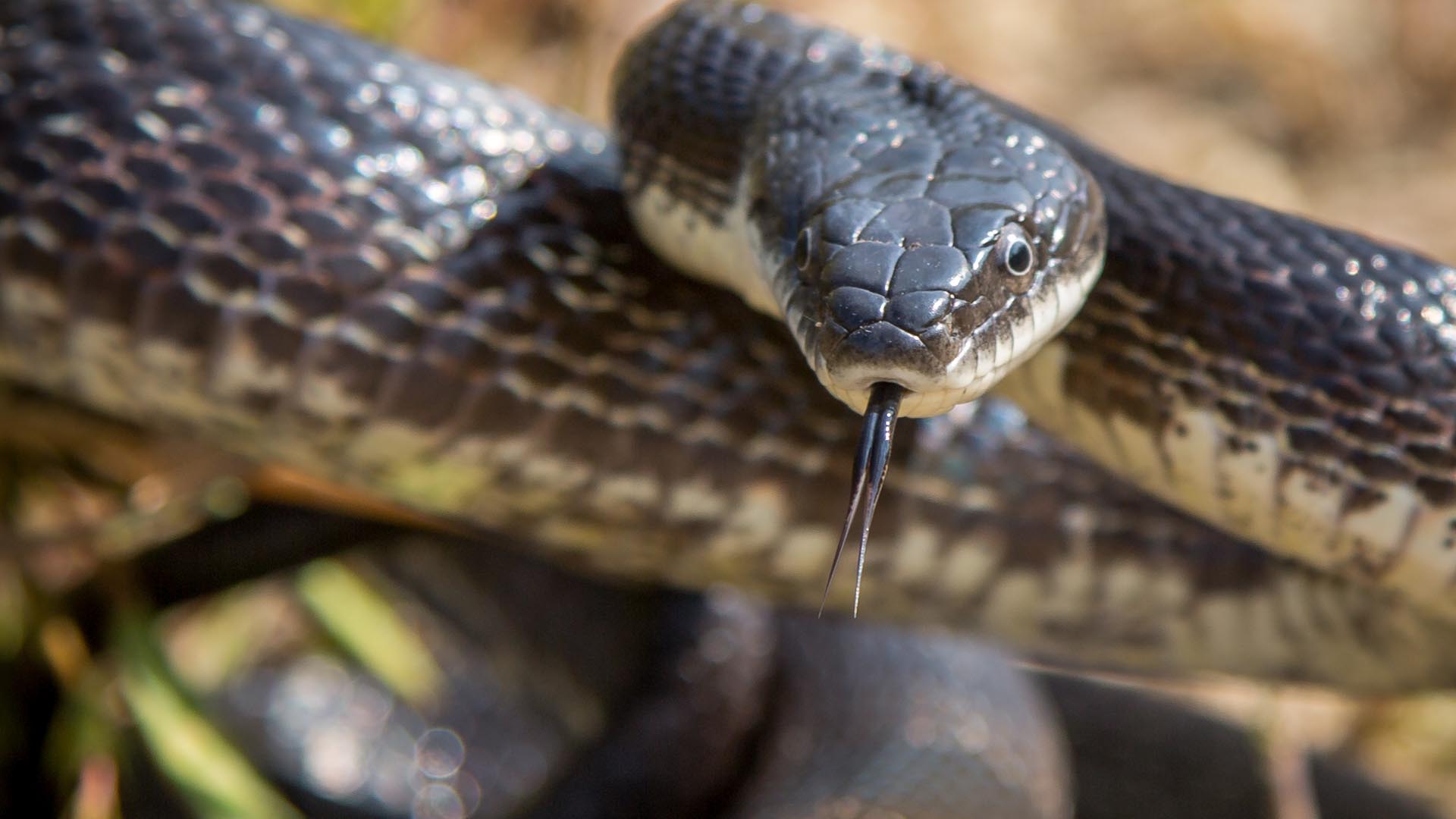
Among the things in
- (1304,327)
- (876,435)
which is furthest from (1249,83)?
(876,435)

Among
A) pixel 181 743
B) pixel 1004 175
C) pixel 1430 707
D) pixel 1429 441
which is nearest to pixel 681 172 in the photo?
pixel 1004 175

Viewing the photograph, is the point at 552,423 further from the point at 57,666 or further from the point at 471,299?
the point at 57,666

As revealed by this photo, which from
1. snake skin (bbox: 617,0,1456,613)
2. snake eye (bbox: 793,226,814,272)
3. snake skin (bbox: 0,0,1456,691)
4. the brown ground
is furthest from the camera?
the brown ground

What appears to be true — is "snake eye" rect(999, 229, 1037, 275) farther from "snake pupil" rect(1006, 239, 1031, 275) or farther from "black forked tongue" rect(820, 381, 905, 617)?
"black forked tongue" rect(820, 381, 905, 617)

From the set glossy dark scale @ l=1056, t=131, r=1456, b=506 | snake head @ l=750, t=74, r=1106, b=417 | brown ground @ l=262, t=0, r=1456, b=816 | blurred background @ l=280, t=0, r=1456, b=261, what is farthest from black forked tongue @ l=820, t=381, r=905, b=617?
blurred background @ l=280, t=0, r=1456, b=261

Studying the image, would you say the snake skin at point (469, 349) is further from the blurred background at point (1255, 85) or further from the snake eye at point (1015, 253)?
the blurred background at point (1255, 85)

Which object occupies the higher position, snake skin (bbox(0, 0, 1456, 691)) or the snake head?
the snake head

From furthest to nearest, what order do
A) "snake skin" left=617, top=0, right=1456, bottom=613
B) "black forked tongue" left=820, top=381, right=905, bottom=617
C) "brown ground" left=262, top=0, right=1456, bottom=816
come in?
"brown ground" left=262, top=0, right=1456, bottom=816 < "snake skin" left=617, top=0, right=1456, bottom=613 < "black forked tongue" left=820, top=381, right=905, bottom=617

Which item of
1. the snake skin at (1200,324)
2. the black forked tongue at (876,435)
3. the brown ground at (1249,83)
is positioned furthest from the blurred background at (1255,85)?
the black forked tongue at (876,435)
